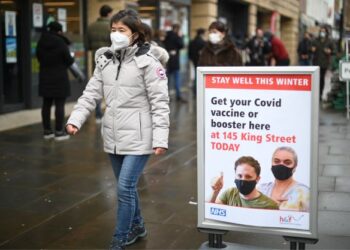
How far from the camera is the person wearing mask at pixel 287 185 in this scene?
3740 mm

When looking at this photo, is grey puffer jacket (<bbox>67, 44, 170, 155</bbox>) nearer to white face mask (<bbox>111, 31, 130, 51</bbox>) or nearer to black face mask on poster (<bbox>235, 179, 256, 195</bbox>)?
white face mask (<bbox>111, 31, 130, 51</bbox>)

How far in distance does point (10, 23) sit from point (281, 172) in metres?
8.87

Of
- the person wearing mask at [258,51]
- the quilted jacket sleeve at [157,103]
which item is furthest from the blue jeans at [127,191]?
the person wearing mask at [258,51]

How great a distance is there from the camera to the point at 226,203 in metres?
3.96

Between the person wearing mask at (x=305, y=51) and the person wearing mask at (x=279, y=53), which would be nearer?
the person wearing mask at (x=279, y=53)

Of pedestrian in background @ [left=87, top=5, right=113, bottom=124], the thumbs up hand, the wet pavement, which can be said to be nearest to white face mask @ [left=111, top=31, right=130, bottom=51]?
the thumbs up hand

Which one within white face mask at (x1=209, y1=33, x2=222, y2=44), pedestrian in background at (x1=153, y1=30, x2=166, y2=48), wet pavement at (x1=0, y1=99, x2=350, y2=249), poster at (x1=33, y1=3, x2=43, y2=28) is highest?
poster at (x1=33, y1=3, x2=43, y2=28)

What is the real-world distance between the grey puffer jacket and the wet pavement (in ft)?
2.91

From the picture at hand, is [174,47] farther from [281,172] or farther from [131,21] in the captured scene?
[281,172]

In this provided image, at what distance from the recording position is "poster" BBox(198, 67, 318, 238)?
3.70 meters

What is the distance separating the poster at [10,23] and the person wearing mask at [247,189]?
8.49 meters

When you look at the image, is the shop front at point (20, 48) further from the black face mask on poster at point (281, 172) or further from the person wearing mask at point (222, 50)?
the black face mask on poster at point (281, 172)

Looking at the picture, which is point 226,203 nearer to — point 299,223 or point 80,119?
point 299,223

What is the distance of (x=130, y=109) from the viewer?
4.15 metres
